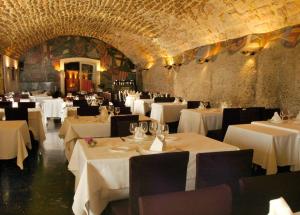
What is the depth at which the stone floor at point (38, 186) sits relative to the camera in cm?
351

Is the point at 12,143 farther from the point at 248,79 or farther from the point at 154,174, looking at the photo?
the point at 248,79

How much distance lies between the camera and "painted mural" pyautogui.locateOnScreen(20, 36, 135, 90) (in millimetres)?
17141

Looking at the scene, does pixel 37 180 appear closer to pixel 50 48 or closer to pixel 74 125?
pixel 74 125

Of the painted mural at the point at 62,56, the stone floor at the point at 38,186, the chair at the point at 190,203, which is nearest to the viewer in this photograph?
the chair at the point at 190,203

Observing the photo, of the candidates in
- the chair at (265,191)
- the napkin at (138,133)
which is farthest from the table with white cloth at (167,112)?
the chair at (265,191)

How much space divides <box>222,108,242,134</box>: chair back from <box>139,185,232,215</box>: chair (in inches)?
165

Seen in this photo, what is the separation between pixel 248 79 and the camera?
789cm

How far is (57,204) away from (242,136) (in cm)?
249

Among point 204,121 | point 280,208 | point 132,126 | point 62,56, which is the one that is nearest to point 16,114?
point 132,126

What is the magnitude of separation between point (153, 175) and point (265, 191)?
78 centimetres

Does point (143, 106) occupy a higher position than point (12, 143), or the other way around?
point (143, 106)

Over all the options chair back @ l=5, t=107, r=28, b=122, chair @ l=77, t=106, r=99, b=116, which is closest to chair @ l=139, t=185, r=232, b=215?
chair @ l=77, t=106, r=99, b=116

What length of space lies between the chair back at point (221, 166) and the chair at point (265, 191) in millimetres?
461

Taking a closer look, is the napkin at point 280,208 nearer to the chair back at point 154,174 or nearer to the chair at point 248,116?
the chair back at point 154,174
